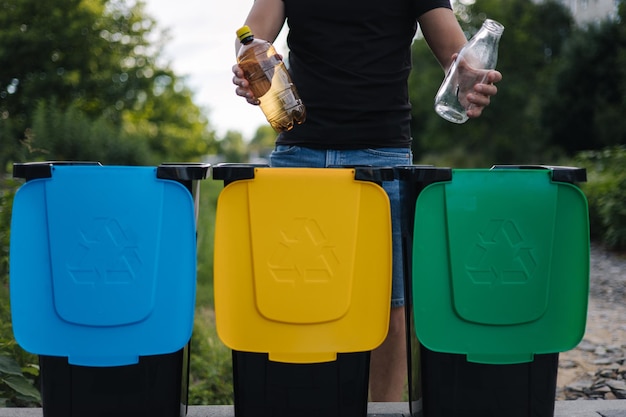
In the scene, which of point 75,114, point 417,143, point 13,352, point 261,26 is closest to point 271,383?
point 261,26

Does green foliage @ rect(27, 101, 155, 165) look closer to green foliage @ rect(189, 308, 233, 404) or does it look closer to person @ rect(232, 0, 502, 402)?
green foliage @ rect(189, 308, 233, 404)

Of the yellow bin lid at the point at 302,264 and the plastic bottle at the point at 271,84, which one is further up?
the plastic bottle at the point at 271,84

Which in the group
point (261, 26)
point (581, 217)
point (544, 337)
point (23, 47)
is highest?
point (23, 47)

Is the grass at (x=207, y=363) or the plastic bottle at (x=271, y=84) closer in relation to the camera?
the plastic bottle at (x=271, y=84)

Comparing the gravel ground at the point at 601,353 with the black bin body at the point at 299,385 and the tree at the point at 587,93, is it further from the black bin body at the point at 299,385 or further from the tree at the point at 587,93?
the tree at the point at 587,93

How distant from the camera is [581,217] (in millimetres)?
2020

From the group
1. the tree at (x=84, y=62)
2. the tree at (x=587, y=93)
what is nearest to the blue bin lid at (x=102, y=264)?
the tree at (x=84, y=62)

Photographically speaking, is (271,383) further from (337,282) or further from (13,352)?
(13,352)

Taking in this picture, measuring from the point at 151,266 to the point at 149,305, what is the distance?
0.11 metres

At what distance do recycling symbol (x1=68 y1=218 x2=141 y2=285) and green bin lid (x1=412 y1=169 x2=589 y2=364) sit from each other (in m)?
0.83

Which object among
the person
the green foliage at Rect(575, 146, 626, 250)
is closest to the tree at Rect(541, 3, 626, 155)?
the green foliage at Rect(575, 146, 626, 250)

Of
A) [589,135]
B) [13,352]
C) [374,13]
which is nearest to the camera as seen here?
[374,13]

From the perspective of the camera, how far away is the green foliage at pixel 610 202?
8492mm

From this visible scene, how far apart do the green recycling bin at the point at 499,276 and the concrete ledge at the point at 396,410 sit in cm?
33
